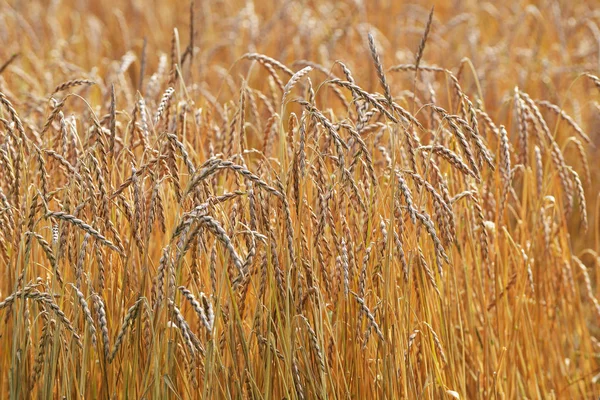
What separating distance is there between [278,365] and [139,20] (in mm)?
Answer: 3937

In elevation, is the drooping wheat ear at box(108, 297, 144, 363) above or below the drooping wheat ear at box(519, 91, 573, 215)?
below

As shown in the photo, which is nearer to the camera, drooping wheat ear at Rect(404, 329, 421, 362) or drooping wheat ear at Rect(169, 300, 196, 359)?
drooping wheat ear at Rect(169, 300, 196, 359)

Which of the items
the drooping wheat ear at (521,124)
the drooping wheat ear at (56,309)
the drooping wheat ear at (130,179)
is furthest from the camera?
the drooping wheat ear at (521,124)

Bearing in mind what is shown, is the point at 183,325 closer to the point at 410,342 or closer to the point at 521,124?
the point at 410,342

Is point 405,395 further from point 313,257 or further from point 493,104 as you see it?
point 493,104

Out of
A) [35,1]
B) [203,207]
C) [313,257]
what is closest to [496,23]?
[35,1]

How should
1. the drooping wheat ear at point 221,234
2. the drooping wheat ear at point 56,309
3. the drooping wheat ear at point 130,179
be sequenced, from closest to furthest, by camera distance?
1. the drooping wheat ear at point 221,234
2. the drooping wheat ear at point 56,309
3. the drooping wheat ear at point 130,179

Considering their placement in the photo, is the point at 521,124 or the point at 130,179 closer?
the point at 130,179

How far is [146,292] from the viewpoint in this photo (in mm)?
1507

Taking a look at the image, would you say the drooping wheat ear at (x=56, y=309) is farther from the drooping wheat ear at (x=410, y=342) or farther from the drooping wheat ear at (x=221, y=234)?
the drooping wheat ear at (x=410, y=342)

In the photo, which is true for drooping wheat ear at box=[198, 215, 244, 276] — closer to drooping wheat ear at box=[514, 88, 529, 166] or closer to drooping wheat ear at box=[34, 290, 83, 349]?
drooping wheat ear at box=[34, 290, 83, 349]

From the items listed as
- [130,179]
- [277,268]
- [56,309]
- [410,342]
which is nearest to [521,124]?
[410,342]

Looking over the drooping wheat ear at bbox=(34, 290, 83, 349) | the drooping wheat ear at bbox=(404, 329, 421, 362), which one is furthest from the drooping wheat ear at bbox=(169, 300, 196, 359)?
the drooping wheat ear at bbox=(404, 329, 421, 362)

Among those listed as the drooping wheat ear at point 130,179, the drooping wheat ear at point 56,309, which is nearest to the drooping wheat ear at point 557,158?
the drooping wheat ear at point 130,179
